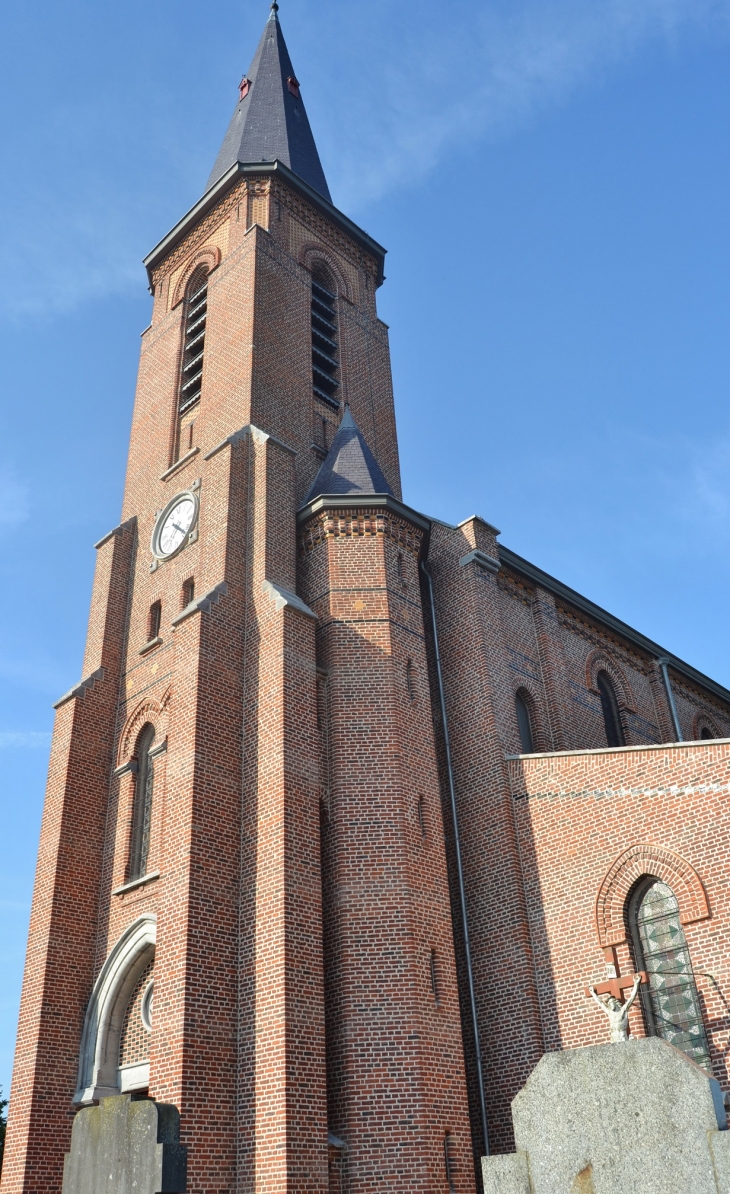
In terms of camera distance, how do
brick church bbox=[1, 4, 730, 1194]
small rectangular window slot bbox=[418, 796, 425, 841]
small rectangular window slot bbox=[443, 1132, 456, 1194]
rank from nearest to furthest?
small rectangular window slot bbox=[443, 1132, 456, 1194] → brick church bbox=[1, 4, 730, 1194] → small rectangular window slot bbox=[418, 796, 425, 841]

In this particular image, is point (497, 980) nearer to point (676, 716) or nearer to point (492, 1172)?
point (492, 1172)

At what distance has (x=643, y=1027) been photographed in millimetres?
14312

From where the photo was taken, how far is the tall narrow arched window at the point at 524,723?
19.6m

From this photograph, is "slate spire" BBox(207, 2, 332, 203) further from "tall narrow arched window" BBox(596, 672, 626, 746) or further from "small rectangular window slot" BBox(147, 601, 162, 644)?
"tall narrow arched window" BBox(596, 672, 626, 746)

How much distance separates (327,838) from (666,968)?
17.4 ft

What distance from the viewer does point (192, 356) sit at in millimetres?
25000

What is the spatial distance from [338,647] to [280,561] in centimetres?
204

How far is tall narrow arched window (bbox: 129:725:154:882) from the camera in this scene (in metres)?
17.4

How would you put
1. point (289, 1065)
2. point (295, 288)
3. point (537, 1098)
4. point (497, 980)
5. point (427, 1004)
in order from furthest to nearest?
point (295, 288) < point (497, 980) < point (427, 1004) < point (289, 1065) < point (537, 1098)

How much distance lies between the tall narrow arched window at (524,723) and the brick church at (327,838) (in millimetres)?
88

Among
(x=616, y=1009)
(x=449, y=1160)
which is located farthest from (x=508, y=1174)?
(x=449, y=1160)

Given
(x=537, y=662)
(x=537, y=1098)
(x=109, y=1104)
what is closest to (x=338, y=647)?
(x=537, y=662)

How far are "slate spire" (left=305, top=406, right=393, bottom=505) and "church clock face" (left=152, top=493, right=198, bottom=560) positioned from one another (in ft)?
8.02

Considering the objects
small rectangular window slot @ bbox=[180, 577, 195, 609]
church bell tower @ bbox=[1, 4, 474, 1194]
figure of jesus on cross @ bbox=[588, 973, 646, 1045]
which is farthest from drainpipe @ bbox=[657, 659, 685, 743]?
figure of jesus on cross @ bbox=[588, 973, 646, 1045]
